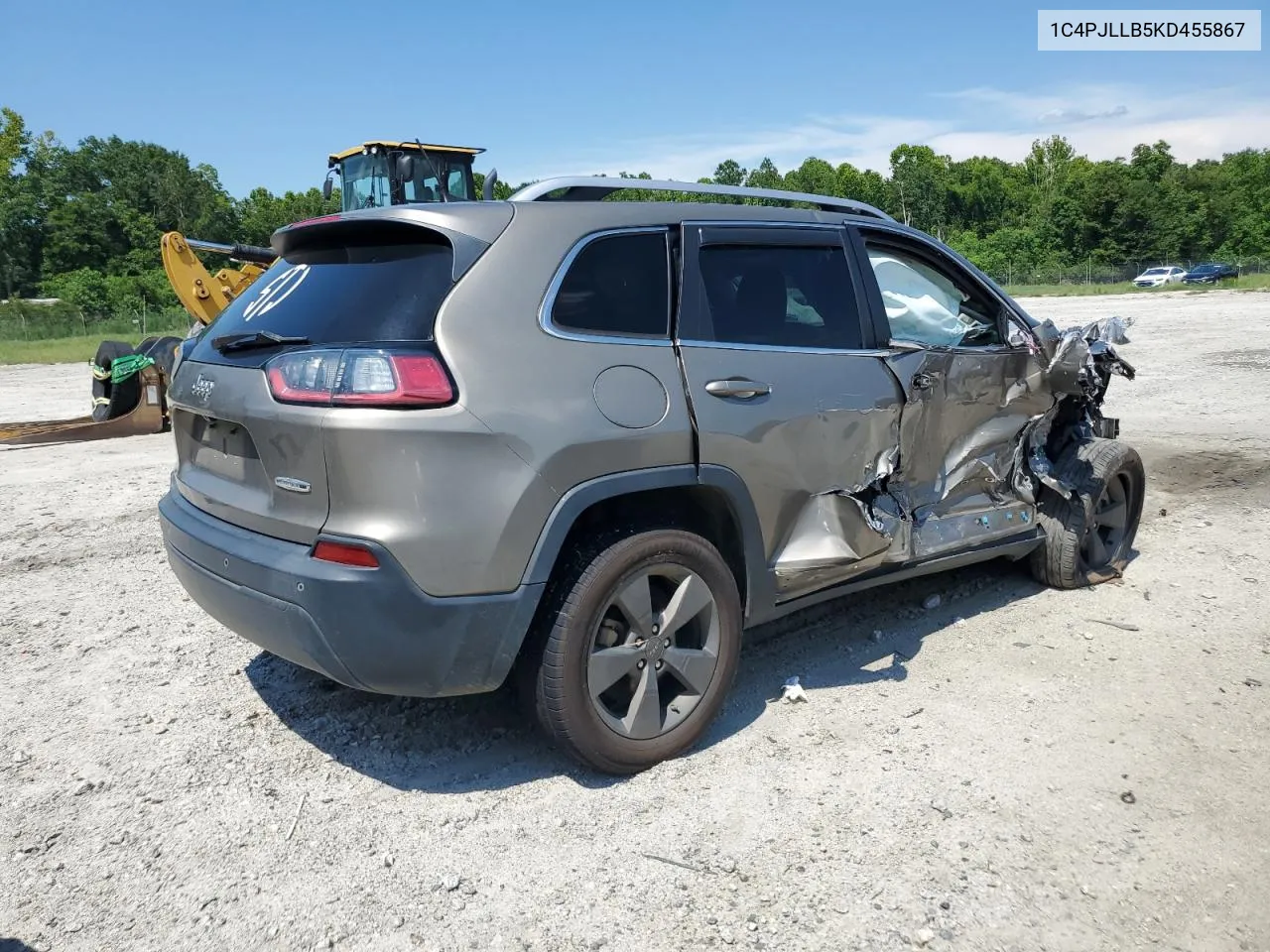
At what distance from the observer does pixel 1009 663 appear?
4320 millimetres

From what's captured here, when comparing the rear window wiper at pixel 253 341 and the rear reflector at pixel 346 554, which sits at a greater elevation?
the rear window wiper at pixel 253 341

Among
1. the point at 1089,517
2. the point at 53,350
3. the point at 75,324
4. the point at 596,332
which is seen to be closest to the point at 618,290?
the point at 596,332

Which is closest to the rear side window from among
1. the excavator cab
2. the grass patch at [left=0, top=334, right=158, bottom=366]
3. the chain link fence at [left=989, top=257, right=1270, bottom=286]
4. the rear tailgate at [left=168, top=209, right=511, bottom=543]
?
the rear tailgate at [left=168, top=209, right=511, bottom=543]

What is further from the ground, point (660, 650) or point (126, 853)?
point (660, 650)

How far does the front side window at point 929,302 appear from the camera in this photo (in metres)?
4.50

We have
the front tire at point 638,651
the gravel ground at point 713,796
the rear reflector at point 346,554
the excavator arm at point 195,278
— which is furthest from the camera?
the excavator arm at point 195,278

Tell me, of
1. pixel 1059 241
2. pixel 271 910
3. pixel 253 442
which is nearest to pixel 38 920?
pixel 271 910

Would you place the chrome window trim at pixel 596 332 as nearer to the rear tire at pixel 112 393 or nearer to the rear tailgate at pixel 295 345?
the rear tailgate at pixel 295 345

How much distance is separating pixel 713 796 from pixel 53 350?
3382 centimetres

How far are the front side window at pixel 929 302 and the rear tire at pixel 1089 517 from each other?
3.15ft

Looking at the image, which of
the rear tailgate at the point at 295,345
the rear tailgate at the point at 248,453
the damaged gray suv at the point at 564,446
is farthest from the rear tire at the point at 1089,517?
the rear tailgate at the point at 248,453

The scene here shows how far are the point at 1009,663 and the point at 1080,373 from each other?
1627 mm

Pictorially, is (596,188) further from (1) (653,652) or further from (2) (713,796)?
(2) (713,796)

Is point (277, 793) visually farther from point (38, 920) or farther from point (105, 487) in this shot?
point (105, 487)
